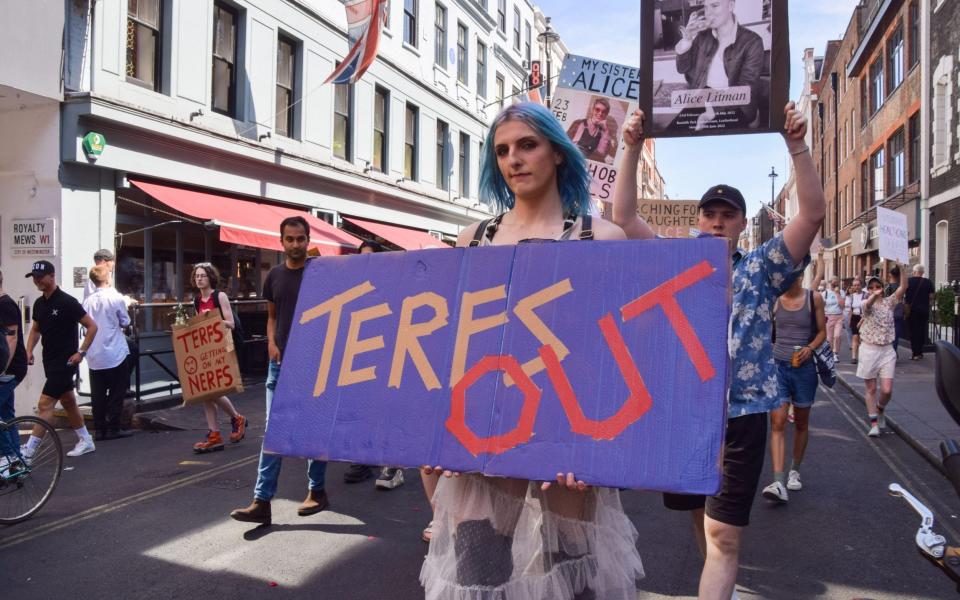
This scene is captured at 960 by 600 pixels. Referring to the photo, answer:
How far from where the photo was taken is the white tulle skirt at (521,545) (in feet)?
6.43

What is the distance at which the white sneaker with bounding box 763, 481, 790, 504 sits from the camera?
212 inches

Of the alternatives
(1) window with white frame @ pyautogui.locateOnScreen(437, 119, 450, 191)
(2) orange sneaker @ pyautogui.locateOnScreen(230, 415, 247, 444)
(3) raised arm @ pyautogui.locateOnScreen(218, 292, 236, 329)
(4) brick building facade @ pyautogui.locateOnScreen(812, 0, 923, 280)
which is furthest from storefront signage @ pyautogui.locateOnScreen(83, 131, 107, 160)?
(4) brick building facade @ pyautogui.locateOnScreen(812, 0, 923, 280)

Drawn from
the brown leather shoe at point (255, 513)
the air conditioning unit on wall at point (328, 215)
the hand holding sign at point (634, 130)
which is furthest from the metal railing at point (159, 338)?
the hand holding sign at point (634, 130)

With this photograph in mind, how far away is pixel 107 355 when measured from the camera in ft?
27.3

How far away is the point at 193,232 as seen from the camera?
12961 millimetres

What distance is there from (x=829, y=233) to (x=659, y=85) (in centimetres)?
4748

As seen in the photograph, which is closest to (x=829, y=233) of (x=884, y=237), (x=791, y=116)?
(x=884, y=237)

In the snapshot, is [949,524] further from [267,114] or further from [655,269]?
[267,114]

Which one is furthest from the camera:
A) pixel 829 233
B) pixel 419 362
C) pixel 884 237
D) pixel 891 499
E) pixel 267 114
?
pixel 829 233

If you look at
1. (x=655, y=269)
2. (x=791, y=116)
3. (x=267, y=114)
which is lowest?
(x=655, y=269)

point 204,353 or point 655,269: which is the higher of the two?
point 655,269

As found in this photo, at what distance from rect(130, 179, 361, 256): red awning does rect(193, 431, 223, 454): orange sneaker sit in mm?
4192

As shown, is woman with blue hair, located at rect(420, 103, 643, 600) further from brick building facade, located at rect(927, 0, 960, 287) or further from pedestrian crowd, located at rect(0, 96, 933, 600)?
brick building facade, located at rect(927, 0, 960, 287)

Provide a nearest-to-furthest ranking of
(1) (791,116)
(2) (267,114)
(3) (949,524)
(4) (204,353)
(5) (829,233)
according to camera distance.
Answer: (1) (791,116) → (3) (949,524) → (4) (204,353) → (2) (267,114) → (5) (829,233)
